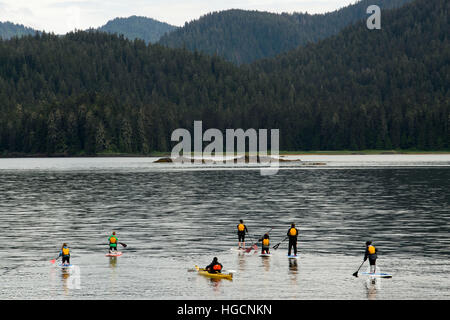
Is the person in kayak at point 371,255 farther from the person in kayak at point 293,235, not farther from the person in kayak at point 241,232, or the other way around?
the person in kayak at point 241,232

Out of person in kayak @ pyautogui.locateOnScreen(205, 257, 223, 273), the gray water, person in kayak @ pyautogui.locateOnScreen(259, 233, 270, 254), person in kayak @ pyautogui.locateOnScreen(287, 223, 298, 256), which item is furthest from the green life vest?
person in kayak @ pyautogui.locateOnScreen(287, 223, 298, 256)

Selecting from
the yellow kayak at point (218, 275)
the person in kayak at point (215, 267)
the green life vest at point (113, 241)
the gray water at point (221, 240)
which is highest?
the green life vest at point (113, 241)

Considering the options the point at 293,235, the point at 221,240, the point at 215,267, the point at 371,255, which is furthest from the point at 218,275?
the point at 221,240

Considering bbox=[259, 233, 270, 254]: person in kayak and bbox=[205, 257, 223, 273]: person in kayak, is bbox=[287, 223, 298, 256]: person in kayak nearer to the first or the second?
bbox=[259, 233, 270, 254]: person in kayak

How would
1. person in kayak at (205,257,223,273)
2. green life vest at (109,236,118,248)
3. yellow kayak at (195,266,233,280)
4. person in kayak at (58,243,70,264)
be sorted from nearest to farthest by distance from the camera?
1. yellow kayak at (195,266,233,280)
2. person in kayak at (205,257,223,273)
3. person in kayak at (58,243,70,264)
4. green life vest at (109,236,118,248)

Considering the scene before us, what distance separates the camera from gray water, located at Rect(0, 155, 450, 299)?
43750 mm

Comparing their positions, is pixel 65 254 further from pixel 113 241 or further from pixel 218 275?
pixel 218 275

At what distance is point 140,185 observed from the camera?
14238 centimetres

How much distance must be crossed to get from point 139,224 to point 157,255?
21.9 m

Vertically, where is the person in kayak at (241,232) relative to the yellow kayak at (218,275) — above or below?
above

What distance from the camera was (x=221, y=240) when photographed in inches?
2562

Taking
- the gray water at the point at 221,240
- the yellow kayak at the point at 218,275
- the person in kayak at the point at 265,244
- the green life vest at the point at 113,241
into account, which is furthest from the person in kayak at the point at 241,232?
the yellow kayak at the point at 218,275

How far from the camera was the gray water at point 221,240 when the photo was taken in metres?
43.8
